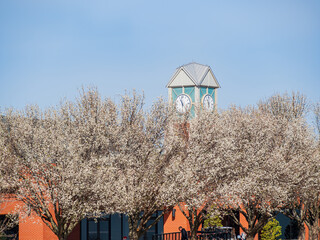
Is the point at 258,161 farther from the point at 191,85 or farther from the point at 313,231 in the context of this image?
the point at 191,85

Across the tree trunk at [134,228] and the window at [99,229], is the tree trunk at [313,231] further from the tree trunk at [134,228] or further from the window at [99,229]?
the tree trunk at [134,228]

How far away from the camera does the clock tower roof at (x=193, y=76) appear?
111375mm

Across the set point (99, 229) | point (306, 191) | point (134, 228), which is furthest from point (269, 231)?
point (134, 228)

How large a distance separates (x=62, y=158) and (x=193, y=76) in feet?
289

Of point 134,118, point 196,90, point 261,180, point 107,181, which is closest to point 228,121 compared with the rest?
point 261,180

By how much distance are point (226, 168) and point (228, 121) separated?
24.8ft

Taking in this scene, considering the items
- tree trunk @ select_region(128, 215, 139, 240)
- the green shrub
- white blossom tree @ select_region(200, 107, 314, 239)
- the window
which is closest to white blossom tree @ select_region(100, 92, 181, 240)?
tree trunk @ select_region(128, 215, 139, 240)

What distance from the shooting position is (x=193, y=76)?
368ft

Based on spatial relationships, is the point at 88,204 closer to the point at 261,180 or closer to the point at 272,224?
the point at 261,180

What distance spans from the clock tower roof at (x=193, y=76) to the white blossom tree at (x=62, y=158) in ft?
263

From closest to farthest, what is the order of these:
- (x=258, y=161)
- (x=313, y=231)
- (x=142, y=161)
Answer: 1. (x=142, y=161)
2. (x=258, y=161)
3. (x=313, y=231)

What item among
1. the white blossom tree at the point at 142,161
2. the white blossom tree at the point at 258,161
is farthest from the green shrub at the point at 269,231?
the white blossom tree at the point at 142,161

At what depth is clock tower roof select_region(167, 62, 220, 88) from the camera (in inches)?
4385

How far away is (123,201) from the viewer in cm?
2708
